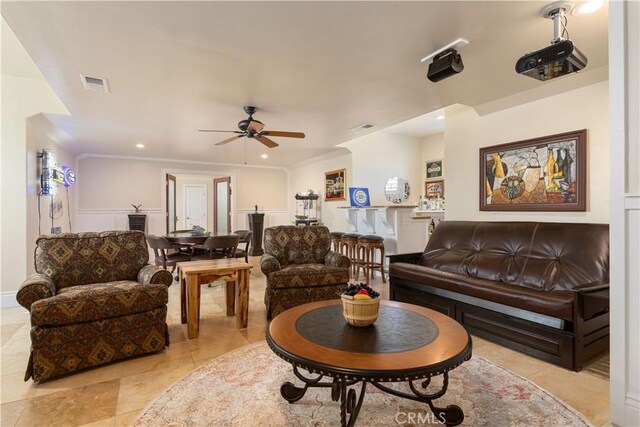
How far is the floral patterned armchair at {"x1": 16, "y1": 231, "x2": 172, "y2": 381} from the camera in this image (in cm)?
210

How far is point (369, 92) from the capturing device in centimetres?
328

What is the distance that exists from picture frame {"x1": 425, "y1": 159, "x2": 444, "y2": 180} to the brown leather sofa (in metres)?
3.11

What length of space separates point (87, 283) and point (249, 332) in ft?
4.73

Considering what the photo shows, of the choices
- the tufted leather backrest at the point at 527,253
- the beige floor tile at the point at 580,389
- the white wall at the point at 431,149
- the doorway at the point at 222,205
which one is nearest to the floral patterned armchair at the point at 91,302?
the beige floor tile at the point at 580,389

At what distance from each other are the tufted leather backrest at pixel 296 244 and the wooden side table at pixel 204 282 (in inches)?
23.1

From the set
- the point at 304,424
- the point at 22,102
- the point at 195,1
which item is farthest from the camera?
the point at 22,102

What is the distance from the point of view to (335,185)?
6.87 meters

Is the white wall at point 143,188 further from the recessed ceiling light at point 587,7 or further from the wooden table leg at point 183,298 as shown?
the recessed ceiling light at point 587,7

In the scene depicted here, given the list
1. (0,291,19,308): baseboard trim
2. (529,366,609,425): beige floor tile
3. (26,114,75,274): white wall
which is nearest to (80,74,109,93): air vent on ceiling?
(26,114,75,274): white wall

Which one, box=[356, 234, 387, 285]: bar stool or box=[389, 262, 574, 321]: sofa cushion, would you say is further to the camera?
box=[356, 234, 387, 285]: bar stool

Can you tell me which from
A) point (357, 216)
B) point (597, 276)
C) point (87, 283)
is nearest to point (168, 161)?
point (357, 216)

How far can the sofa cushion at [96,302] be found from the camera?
2.09 meters

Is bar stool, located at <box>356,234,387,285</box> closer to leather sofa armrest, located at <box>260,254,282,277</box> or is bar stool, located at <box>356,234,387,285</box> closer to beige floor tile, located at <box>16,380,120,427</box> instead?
leather sofa armrest, located at <box>260,254,282,277</box>

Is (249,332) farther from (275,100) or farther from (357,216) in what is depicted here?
(357,216)
